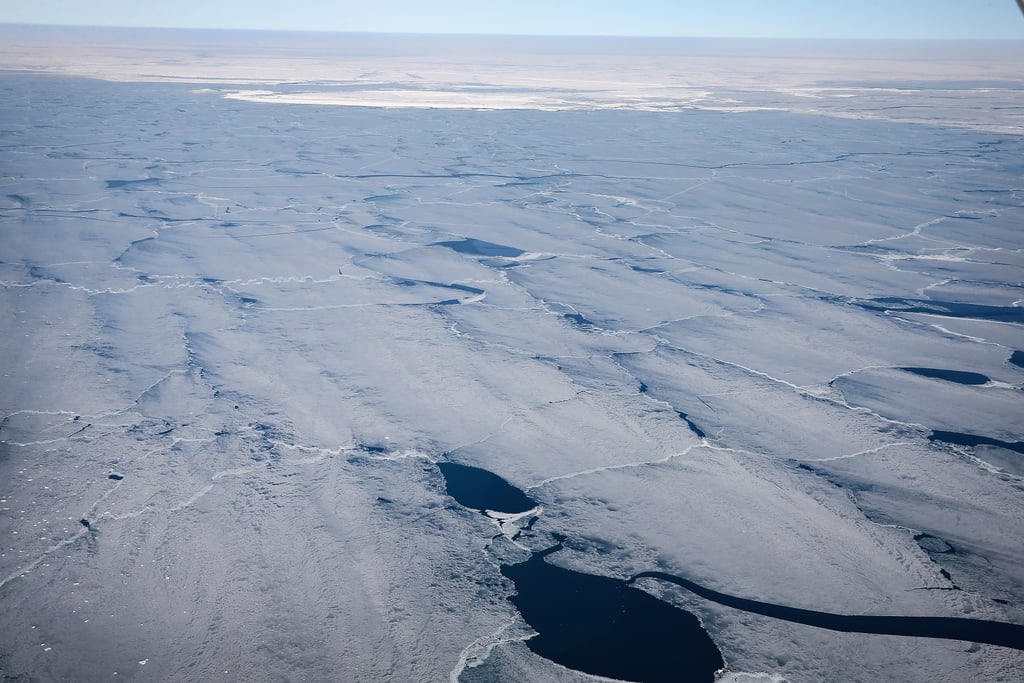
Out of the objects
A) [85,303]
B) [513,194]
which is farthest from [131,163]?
[85,303]

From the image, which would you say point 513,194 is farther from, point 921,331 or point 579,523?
point 579,523

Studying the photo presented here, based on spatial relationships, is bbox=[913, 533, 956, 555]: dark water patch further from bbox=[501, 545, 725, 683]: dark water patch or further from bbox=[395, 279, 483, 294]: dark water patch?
bbox=[395, 279, 483, 294]: dark water patch

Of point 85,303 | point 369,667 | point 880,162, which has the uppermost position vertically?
point 880,162

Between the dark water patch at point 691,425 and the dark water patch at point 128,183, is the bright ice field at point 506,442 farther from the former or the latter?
the dark water patch at point 128,183

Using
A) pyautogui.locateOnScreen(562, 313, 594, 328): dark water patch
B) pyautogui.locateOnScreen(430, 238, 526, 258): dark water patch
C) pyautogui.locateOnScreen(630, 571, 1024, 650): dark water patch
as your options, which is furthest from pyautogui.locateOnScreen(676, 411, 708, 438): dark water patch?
pyautogui.locateOnScreen(430, 238, 526, 258): dark water patch

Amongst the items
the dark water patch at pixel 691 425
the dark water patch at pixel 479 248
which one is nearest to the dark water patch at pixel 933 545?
the dark water patch at pixel 691 425

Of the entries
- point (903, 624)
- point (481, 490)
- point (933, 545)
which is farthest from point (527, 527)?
point (933, 545)
